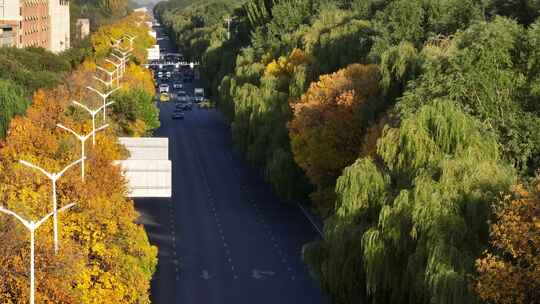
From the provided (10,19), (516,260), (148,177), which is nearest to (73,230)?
(148,177)

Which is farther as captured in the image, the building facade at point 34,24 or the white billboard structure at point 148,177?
the building facade at point 34,24

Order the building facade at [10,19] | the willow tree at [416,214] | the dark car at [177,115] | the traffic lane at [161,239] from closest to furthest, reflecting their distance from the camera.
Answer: the willow tree at [416,214]
the traffic lane at [161,239]
the dark car at [177,115]
the building facade at [10,19]

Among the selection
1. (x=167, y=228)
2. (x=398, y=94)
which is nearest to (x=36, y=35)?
(x=167, y=228)

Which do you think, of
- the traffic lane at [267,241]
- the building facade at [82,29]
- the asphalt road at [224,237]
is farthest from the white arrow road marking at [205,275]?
the building facade at [82,29]

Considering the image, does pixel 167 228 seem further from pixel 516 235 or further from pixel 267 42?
pixel 267 42

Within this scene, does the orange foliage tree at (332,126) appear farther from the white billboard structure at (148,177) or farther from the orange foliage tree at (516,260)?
the orange foliage tree at (516,260)

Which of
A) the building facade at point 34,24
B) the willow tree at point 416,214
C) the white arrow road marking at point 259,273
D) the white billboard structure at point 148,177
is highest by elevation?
the willow tree at point 416,214

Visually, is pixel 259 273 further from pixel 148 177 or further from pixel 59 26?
pixel 59 26
